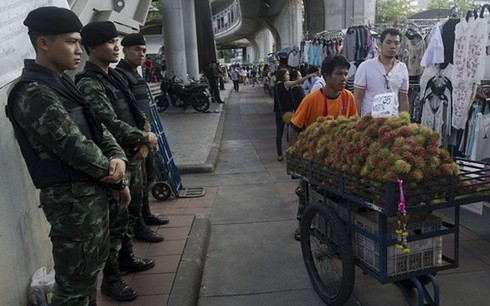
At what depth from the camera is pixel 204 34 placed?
77.8ft

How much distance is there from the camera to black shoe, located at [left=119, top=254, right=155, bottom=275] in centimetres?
349

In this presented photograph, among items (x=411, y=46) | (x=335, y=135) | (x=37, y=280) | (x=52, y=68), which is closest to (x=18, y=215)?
(x=37, y=280)

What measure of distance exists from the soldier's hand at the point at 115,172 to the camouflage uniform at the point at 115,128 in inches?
25.0

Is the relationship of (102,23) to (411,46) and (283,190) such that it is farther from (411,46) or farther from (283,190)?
(411,46)

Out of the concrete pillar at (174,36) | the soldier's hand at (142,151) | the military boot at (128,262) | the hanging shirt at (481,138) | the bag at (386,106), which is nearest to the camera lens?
the bag at (386,106)

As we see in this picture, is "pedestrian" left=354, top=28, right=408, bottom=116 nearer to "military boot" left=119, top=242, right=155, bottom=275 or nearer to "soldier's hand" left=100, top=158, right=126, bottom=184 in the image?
"military boot" left=119, top=242, right=155, bottom=275

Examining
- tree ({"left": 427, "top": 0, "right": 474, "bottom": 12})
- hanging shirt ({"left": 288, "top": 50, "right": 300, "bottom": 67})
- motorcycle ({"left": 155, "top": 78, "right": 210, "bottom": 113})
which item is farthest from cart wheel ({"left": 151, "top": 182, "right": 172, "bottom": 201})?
hanging shirt ({"left": 288, "top": 50, "right": 300, "bottom": 67})

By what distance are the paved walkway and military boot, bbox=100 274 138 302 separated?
0.16 ft

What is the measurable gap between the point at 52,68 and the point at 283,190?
4.45m

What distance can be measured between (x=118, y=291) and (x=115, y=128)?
3.92 ft

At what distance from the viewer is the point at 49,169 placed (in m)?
2.11

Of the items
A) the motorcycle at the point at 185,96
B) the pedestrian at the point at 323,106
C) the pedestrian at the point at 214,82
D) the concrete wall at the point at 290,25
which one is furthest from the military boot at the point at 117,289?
the concrete wall at the point at 290,25

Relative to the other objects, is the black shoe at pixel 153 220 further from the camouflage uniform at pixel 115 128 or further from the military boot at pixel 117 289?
the military boot at pixel 117 289

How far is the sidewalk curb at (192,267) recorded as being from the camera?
3.16m
